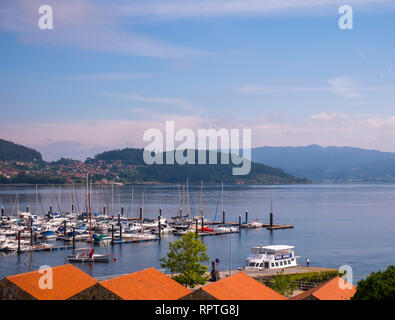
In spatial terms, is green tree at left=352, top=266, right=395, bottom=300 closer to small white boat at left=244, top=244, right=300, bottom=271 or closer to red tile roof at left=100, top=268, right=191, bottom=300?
red tile roof at left=100, top=268, right=191, bottom=300

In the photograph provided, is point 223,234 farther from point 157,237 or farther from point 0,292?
point 0,292

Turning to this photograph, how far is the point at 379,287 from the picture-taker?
14.5m

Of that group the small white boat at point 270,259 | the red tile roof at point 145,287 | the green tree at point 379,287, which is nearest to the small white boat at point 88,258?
the small white boat at point 270,259

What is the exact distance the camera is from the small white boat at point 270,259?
120ft

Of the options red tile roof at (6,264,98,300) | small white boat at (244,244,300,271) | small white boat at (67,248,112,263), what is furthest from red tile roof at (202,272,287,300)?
small white boat at (67,248,112,263)

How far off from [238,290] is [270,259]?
21743 millimetres

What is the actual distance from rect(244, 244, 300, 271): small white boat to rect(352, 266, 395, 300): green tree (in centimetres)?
2154

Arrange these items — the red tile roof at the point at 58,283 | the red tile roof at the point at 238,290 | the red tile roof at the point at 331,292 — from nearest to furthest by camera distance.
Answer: the red tile roof at the point at 58,283 < the red tile roof at the point at 238,290 < the red tile roof at the point at 331,292

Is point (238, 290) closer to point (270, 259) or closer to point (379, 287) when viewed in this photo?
point (379, 287)

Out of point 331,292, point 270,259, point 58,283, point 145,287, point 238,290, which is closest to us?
point 58,283

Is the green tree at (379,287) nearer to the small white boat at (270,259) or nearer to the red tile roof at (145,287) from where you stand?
the red tile roof at (145,287)

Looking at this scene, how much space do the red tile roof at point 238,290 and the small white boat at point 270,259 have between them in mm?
19814

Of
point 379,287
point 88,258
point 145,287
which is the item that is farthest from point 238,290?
point 88,258
